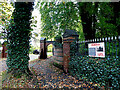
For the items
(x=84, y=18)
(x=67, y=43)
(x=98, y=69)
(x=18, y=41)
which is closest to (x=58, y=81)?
(x=98, y=69)

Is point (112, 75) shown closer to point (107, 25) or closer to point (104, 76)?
point (104, 76)

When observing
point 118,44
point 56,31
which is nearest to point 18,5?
point 56,31

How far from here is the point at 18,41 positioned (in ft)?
16.7

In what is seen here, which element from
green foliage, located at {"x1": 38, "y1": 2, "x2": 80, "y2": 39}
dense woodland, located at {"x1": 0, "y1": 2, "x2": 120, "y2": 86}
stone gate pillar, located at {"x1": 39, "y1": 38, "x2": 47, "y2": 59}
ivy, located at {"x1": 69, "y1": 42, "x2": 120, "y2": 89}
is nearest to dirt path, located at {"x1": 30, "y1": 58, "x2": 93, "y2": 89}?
ivy, located at {"x1": 69, "y1": 42, "x2": 120, "y2": 89}

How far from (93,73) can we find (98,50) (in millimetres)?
1214

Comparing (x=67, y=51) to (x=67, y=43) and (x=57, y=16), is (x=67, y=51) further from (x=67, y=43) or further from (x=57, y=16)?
(x=57, y=16)

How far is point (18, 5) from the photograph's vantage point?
5188 mm

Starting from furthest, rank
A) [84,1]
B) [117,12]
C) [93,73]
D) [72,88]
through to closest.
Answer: [84,1]
[117,12]
[93,73]
[72,88]

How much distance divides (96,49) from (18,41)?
422cm

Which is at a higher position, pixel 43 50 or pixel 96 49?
pixel 96 49

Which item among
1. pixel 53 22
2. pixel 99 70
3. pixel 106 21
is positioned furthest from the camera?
pixel 53 22

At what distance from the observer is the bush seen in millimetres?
4070

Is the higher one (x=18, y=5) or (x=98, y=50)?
(x=18, y=5)

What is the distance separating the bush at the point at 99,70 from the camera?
13.4ft
